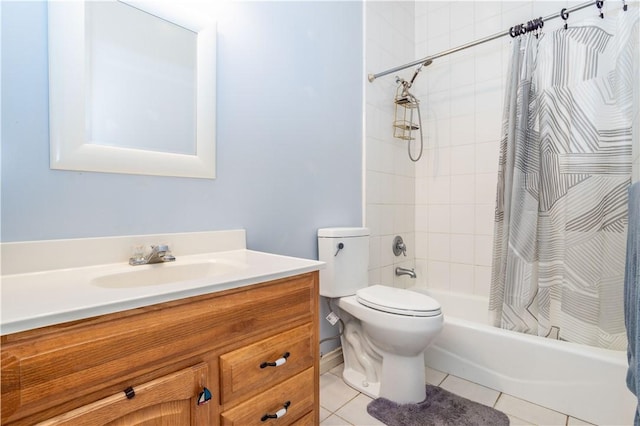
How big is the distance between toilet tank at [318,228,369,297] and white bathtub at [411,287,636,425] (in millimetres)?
610

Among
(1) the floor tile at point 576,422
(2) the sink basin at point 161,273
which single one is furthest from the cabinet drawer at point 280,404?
(1) the floor tile at point 576,422

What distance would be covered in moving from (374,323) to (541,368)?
81 centimetres

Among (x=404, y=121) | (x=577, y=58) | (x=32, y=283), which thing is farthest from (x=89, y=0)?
(x=577, y=58)

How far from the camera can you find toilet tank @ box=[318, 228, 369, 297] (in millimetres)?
1622

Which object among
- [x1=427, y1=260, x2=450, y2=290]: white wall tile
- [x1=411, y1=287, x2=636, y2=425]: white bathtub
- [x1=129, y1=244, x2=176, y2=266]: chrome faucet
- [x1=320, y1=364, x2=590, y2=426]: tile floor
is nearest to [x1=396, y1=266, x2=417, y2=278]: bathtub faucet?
[x1=427, y1=260, x2=450, y2=290]: white wall tile

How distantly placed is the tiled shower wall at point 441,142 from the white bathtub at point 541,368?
1.88 feet

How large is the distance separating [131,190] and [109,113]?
0.26 metres

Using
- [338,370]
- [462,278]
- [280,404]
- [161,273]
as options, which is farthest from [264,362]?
[462,278]

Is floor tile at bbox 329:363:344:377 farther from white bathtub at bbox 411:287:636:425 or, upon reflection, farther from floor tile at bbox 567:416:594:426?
floor tile at bbox 567:416:594:426

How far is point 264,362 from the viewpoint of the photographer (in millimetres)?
847

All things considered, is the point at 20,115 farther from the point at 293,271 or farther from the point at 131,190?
the point at 293,271

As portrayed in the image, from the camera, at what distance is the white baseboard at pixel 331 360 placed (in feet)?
5.65

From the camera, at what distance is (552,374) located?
4.63 ft

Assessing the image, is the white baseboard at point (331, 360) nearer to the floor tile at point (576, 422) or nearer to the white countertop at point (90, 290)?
the white countertop at point (90, 290)
